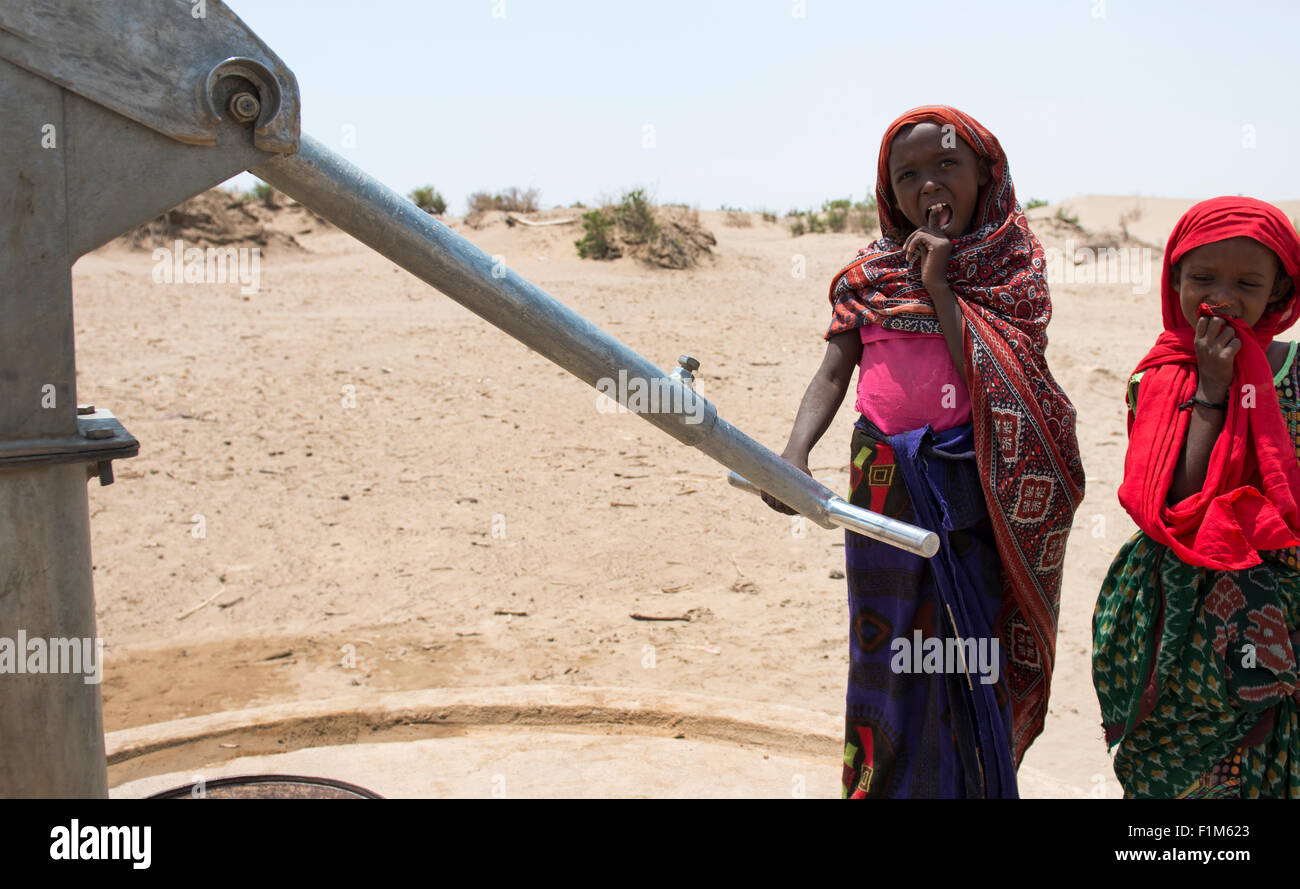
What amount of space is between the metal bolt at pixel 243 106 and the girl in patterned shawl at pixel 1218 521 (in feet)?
5.91

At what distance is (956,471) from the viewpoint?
2.23 m

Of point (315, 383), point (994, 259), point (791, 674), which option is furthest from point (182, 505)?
point (994, 259)

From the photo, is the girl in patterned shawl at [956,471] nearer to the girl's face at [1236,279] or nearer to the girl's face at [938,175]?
the girl's face at [938,175]

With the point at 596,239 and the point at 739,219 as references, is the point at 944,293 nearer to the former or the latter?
the point at 596,239

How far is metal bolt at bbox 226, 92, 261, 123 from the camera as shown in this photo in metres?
1.01

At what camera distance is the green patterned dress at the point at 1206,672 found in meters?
2.06

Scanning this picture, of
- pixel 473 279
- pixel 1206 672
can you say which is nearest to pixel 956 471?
pixel 1206 672

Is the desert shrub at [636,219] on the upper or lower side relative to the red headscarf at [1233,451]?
upper

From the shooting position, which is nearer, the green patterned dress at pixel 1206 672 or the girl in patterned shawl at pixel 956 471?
the green patterned dress at pixel 1206 672

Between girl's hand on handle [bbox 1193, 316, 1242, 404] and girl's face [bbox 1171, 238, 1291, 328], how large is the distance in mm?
35

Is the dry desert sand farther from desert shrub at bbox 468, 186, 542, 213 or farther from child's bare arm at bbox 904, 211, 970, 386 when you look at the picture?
desert shrub at bbox 468, 186, 542, 213

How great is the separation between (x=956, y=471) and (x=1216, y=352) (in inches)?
21.8

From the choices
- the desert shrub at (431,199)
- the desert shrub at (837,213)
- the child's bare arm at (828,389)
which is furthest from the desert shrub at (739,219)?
the child's bare arm at (828,389)
